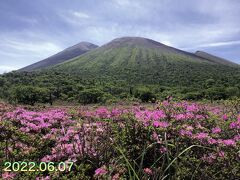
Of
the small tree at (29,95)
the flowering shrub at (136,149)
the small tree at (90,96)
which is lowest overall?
the small tree at (90,96)

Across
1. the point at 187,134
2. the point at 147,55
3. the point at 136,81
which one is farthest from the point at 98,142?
the point at 147,55

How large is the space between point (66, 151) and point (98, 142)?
549 mm

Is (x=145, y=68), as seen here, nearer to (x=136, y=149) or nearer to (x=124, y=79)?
(x=124, y=79)

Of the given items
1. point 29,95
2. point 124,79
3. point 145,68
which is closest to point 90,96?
point 29,95

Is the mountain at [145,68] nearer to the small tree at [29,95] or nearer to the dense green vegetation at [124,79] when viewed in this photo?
the dense green vegetation at [124,79]

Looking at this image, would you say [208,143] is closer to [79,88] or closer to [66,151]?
[66,151]

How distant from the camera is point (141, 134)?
13.3 ft

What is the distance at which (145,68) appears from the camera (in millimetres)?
110250

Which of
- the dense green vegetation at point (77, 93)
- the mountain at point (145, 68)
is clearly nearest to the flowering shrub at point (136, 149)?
the dense green vegetation at point (77, 93)

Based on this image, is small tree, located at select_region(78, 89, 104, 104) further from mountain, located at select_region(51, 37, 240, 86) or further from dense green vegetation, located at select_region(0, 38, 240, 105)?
mountain, located at select_region(51, 37, 240, 86)

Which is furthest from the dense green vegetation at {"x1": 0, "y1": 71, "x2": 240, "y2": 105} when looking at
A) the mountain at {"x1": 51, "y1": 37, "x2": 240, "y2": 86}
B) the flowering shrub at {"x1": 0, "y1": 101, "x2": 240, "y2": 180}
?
the flowering shrub at {"x1": 0, "y1": 101, "x2": 240, "y2": 180}

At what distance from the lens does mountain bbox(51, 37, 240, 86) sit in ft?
299

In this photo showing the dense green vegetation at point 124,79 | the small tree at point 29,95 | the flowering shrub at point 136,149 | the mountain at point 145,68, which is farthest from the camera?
the mountain at point 145,68

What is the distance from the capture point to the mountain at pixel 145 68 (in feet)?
299
